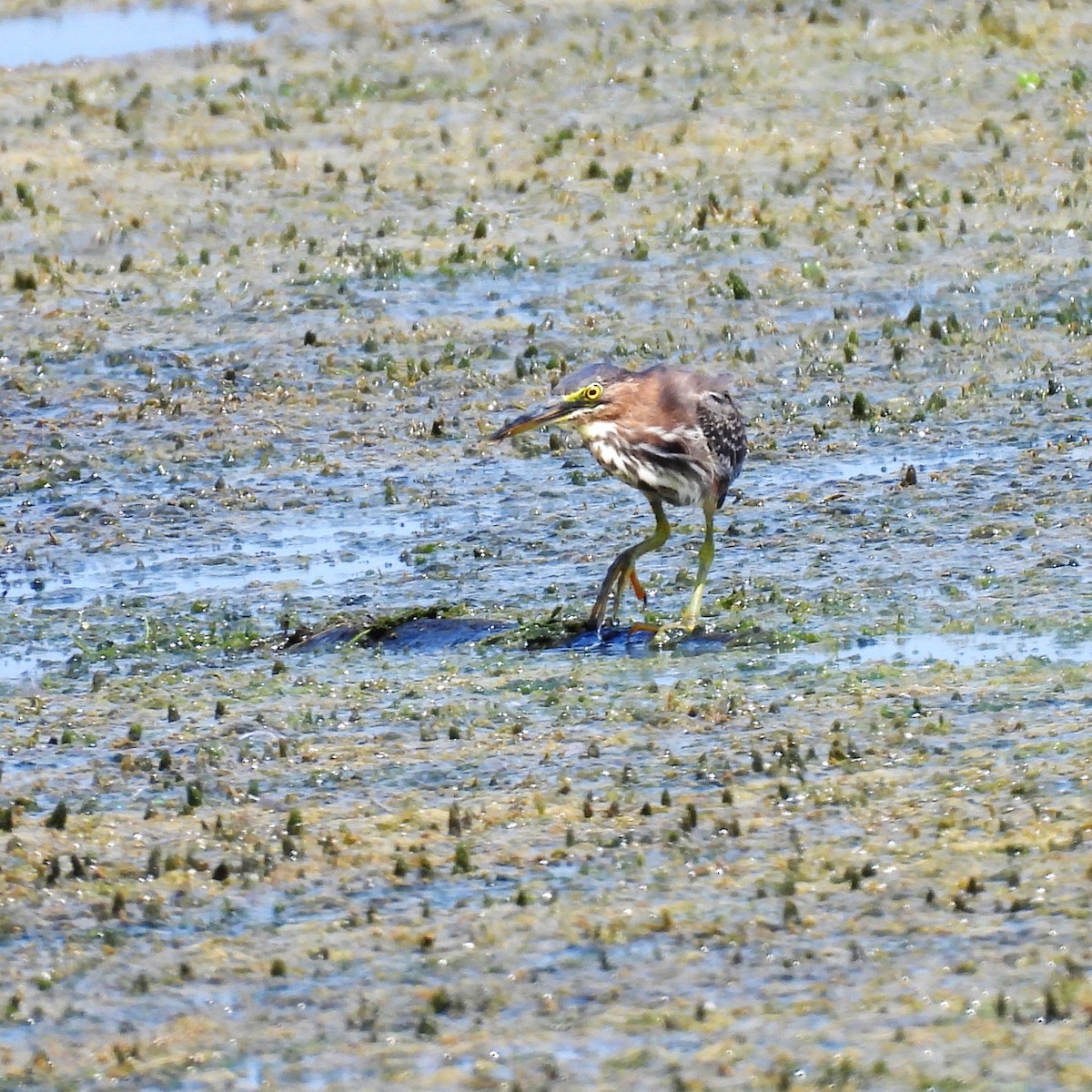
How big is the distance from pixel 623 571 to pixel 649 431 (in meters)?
0.61

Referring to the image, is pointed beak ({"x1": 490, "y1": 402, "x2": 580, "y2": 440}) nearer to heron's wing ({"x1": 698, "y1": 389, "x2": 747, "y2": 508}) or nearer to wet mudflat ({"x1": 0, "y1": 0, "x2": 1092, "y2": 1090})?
heron's wing ({"x1": 698, "y1": 389, "x2": 747, "y2": 508})

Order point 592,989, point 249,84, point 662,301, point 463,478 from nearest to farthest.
A: 1. point 592,989
2. point 463,478
3. point 662,301
4. point 249,84

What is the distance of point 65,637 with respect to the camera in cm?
951

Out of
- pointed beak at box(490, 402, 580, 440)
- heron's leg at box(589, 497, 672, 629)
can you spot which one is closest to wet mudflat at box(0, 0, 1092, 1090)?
heron's leg at box(589, 497, 672, 629)

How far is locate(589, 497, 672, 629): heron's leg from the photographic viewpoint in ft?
29.6

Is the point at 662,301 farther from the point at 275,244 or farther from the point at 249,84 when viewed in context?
the point at 249,84

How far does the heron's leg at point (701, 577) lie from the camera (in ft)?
29.6

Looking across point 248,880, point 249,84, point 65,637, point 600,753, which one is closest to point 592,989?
point 248,880

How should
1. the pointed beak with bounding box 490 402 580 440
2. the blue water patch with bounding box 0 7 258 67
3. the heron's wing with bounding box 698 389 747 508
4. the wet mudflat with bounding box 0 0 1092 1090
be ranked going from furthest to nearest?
the blue water patch with bounding box 0 7 258 67
the heron's wing with bounding box 698 389 747 508
the pointed beak with bounding box 490 402 580 440
the wet mudflat with bounding box 0 0 1092 1090

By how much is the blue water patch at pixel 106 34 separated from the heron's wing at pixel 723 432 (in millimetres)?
12048

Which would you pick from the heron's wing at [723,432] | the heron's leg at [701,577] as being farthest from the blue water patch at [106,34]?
the heron's leg at [701,577]

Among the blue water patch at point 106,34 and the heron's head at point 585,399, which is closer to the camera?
the heron's head at point 585,399

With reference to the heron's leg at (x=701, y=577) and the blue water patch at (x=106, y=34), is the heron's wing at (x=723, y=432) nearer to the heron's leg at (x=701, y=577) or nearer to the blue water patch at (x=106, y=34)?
the heron's leg at (x=701, y=577)

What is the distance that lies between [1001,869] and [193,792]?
254 cm
